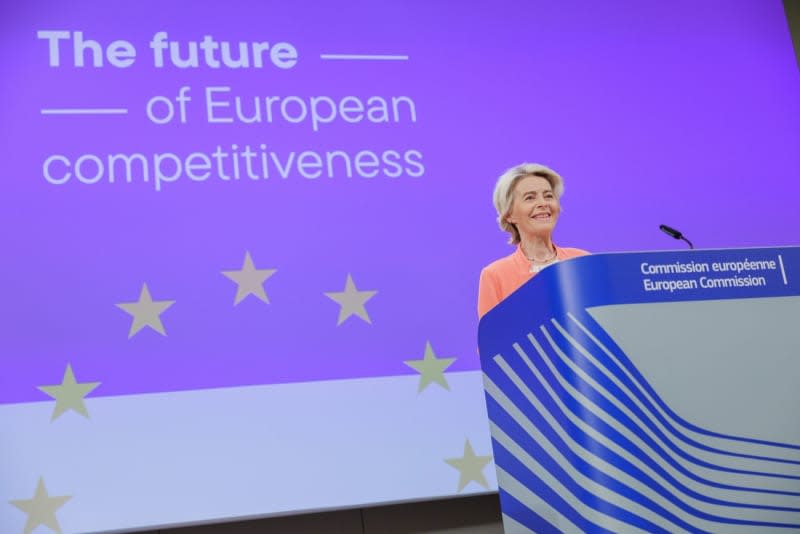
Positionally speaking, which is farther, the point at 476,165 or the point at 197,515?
the point at 476,165

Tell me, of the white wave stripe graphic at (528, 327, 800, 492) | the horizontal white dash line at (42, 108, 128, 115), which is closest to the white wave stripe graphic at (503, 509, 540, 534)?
the white wave stripe graphic at (528, 327, 800, 492)

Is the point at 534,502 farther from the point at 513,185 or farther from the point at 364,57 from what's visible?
the point at 364,57

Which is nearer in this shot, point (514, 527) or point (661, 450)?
point (661, 450)

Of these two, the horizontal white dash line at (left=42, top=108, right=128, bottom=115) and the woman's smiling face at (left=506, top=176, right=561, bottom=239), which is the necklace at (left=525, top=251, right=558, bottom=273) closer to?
the woman's smiling face at (left=506, top=176, right=561, bottom=239)

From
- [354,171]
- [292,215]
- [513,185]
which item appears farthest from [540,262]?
[292,215]

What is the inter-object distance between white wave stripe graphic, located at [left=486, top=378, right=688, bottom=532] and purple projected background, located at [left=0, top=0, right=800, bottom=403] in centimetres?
137

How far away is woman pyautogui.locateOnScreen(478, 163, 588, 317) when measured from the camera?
278 cm

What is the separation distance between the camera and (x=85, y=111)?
112 inches

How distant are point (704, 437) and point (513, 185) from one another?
1784 millimetres

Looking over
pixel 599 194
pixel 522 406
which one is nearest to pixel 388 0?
pixel 599 194

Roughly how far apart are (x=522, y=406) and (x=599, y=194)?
1.82 m

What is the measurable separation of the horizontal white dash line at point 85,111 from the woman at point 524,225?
1.09 meters

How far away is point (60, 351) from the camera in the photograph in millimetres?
2643

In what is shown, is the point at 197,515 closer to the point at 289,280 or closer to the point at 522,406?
the point at 289,280
